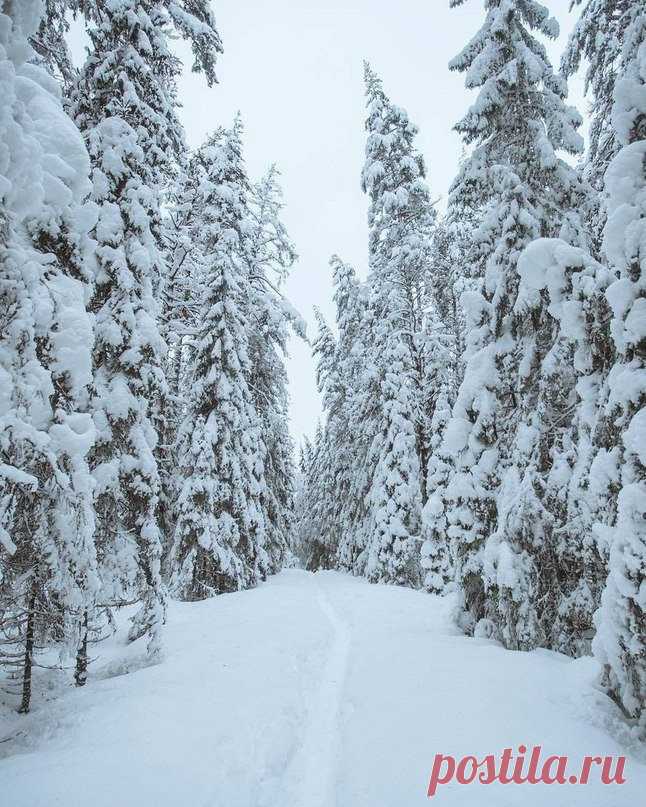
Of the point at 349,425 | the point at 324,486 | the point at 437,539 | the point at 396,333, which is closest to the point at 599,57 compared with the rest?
the point at 396,333

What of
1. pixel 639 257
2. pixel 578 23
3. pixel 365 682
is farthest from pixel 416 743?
pixel 578 23

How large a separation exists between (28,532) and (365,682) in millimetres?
4862

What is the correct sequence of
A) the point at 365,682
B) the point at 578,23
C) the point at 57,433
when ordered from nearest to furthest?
the point at 57,433, the point at 365,682, the point at 578,23

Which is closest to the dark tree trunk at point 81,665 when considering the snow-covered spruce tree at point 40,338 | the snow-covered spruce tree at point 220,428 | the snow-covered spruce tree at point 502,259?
the snow-covered spruce tree at point 40,338

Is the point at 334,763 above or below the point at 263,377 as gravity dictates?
below

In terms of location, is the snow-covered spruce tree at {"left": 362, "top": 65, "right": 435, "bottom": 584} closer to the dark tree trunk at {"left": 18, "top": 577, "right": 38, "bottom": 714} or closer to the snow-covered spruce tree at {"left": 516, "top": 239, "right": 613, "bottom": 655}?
the snow-covered spruce tree at {"left": 516, "top": 239, "right": 613, "bottom": 655}

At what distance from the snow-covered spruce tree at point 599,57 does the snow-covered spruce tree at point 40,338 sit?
826 centimetres

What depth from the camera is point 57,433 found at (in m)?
4.34

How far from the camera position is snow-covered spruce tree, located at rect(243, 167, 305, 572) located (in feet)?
67.0

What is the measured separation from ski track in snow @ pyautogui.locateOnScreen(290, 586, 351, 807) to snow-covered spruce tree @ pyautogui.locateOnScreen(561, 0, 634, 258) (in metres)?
8.67

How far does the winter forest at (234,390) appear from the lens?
4.37 metres

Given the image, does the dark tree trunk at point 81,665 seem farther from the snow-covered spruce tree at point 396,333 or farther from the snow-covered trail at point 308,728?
the snow-covered spruce tree at point 396,333

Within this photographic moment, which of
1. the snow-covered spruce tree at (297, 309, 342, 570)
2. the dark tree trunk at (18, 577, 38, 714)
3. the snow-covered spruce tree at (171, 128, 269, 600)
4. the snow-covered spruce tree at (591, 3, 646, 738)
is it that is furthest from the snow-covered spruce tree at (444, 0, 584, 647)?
the snow-covered spruce tree at (297, 309, 342, 570)

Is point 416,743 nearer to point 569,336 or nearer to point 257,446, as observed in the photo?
point 569,336
